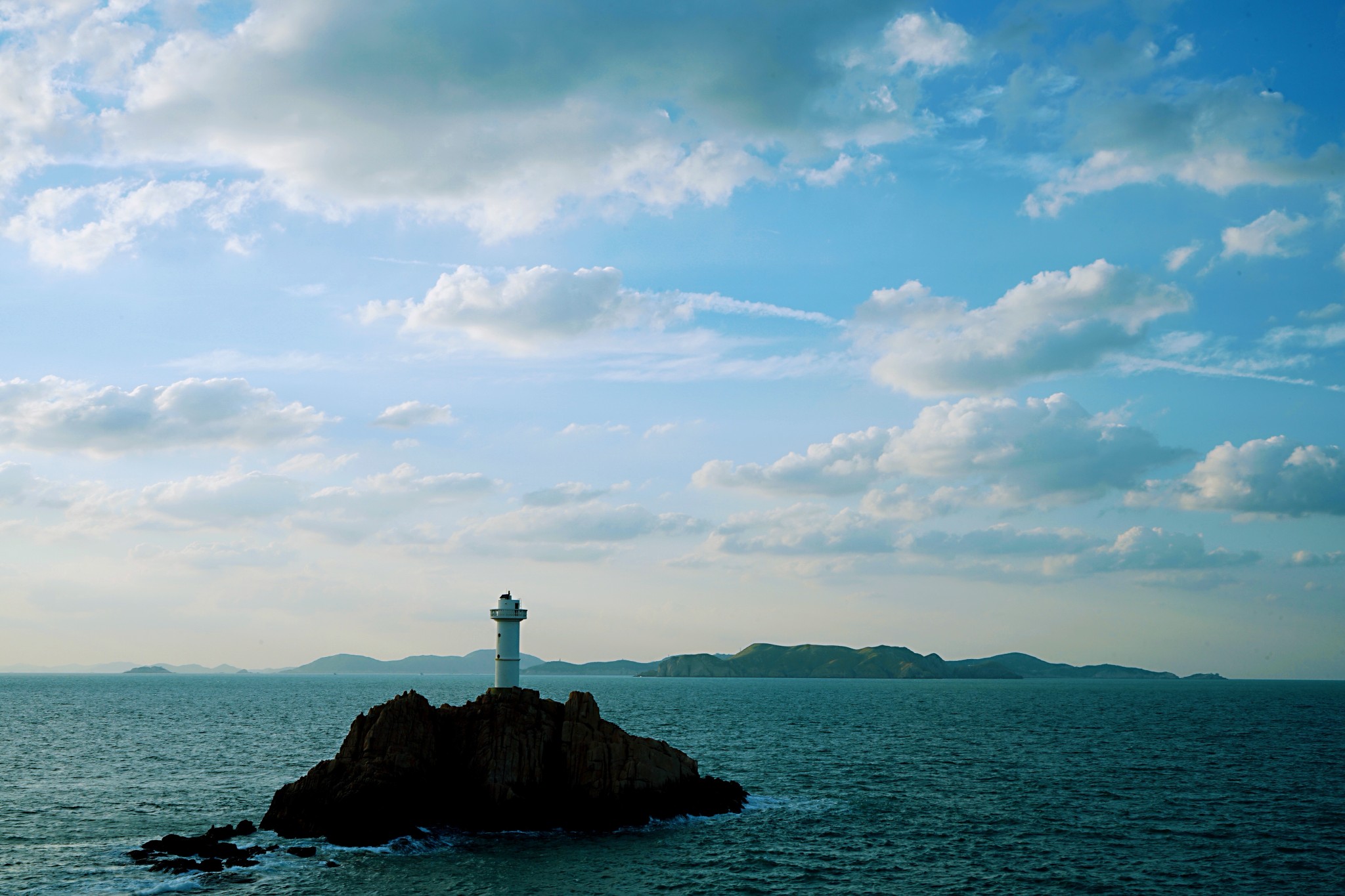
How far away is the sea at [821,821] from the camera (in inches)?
1471

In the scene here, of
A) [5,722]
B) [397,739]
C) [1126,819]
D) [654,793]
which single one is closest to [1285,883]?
[1126,819]

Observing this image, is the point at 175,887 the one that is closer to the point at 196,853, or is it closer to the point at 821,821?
the point at 196,853

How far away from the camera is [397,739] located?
4544cm

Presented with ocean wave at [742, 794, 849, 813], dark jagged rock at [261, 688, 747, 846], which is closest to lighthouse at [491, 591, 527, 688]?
dark jagged rock at [261, 688, 747, 846]

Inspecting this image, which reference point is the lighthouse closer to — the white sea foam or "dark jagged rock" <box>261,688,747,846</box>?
"dark jagged rock" <box>261,688,747,846</box>

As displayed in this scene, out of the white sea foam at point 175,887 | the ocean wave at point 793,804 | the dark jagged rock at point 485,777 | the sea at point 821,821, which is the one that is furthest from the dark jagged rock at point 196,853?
the ocean wave at point 793,804

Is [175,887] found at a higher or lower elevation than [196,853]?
lower

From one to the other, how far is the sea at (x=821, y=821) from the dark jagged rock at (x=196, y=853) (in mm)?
904

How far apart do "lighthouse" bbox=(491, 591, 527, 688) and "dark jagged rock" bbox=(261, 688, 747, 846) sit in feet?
17.6

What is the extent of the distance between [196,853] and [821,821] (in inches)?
1152

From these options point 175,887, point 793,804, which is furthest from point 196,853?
point 793,804

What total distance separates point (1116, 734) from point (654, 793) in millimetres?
69310

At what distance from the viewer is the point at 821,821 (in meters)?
49.4

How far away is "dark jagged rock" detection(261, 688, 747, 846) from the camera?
43594 mm
